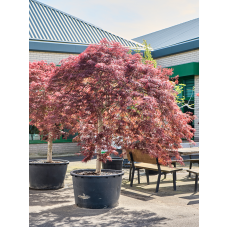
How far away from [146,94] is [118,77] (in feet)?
2.26

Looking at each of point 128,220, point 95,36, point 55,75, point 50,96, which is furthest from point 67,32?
point 128,220

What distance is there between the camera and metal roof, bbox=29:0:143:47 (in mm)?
17031

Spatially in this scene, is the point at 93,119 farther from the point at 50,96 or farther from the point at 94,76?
the point at 50,96

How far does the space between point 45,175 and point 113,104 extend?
2881 millimetres

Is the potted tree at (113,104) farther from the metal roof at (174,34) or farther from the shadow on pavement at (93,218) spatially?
the metal roof at (174,34)

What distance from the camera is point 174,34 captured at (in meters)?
21.7

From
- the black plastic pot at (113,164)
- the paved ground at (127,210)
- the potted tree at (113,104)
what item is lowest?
the paved ground at (127,210)

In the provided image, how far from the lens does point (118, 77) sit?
5.17m

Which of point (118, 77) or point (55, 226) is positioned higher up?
point (118, 77)

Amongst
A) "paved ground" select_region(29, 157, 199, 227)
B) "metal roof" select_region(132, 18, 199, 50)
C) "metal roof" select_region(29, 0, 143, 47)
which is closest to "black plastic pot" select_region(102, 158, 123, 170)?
"paved ground" select_region(29, 157, 199, 227)

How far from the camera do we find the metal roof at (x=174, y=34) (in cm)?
1939

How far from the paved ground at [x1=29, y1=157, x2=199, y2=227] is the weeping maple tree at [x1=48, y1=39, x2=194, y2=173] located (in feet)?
3.05

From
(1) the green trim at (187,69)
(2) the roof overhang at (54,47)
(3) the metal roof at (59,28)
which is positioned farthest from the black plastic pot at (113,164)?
(3) the metal roof at (59,28)

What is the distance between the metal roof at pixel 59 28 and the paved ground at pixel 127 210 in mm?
11597
